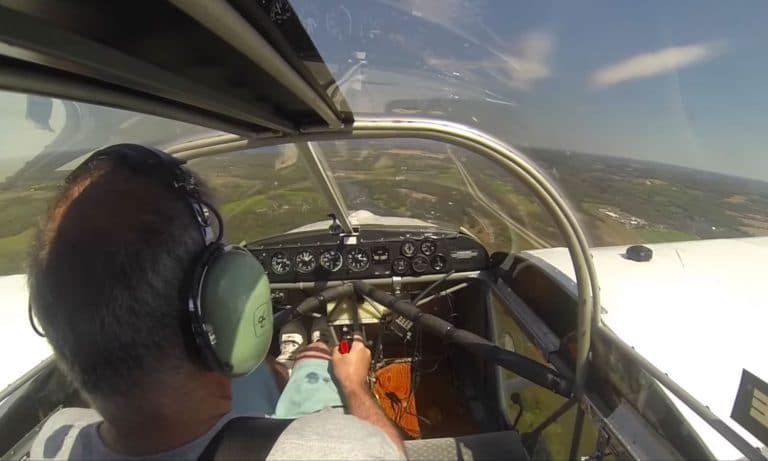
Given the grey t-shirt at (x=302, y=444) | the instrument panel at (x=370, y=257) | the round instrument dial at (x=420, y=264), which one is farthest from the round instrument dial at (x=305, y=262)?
the grey t-shirt at (x=302, y=444)

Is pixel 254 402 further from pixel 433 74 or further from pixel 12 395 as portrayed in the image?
pixel 433 74

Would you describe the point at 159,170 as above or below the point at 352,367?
above

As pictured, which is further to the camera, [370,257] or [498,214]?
[370,257]

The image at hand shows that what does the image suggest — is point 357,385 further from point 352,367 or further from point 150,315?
point 150,315

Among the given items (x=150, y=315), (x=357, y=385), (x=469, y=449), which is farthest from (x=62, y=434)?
(x=469, y=449)

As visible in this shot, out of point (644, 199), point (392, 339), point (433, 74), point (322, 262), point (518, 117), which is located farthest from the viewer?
point (392, 339)

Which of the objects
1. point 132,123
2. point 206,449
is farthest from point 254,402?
point 132,123
